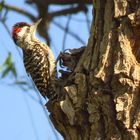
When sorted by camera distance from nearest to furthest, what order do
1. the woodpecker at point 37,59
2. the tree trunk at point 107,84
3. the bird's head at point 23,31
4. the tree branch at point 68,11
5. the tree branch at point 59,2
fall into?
the tree trunk at point 107,84 < the woodpecker at point 37,59 < the tree branch at point 59,2 < the tree branch at point 68,11 < the bird's head at point 23,31

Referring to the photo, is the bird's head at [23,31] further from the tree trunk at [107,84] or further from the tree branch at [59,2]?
the tree trunk at [107,84]

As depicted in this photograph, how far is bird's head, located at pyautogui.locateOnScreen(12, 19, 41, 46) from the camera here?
4677mm

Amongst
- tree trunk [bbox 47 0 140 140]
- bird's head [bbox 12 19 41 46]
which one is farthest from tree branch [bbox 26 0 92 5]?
tree trunk [bbox 47 0 140 140]

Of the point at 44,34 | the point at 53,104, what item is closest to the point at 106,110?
the point at 53,104

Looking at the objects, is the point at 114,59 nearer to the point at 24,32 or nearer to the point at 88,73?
the point at 88,73

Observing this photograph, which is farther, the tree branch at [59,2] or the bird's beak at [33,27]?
the bird's beak at [33,27]

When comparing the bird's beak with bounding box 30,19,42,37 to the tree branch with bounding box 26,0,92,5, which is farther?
the bird's beak with bounding box 30,19,42,37

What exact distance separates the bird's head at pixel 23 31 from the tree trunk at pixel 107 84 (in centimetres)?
183

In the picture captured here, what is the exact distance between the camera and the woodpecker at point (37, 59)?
402 cm

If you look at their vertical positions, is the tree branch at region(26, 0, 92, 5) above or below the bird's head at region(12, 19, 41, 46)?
above

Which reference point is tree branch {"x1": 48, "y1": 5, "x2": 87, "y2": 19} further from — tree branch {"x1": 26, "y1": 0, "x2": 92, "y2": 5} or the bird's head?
the bird's head

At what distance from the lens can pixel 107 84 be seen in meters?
2.67

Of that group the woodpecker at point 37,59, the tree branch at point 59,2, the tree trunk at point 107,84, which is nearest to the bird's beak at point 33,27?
the woodpecker at point 37,59

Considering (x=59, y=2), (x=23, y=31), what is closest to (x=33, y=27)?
(x=23, y=31)
